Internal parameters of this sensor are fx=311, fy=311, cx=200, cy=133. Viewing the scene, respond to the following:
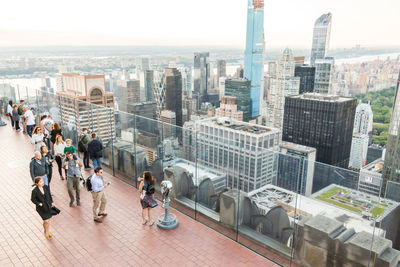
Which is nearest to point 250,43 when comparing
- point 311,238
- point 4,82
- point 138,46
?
point 138,46

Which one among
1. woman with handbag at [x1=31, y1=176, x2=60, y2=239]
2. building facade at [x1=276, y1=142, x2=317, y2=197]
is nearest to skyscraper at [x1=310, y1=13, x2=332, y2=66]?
building facade at [x1=276, y1=142, x2=317, y2=197]

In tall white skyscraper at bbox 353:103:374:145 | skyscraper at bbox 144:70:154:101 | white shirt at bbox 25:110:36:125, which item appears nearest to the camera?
white shirt at bbox 25:110:36:125

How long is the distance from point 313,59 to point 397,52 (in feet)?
145

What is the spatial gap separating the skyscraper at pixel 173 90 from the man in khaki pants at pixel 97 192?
10250cm

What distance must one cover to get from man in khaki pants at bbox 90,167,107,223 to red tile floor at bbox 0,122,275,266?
162 mm

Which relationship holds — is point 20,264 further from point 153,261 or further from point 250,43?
point 250,43

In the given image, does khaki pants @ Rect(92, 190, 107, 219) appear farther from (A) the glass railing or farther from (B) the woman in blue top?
(A) the glass railing

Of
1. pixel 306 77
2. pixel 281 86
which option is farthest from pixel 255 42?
pixel 281 86

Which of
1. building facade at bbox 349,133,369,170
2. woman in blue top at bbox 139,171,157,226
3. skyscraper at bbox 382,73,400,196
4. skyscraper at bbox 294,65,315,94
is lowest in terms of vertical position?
building facade at bbox 349,133,369,170

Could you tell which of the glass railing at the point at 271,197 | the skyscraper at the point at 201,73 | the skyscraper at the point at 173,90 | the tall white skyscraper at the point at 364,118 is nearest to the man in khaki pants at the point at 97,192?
the glass railing at the point at 271,197

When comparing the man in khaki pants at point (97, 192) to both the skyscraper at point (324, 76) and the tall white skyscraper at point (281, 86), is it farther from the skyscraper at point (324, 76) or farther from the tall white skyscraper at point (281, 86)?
the skyscraper at point (324, 76)

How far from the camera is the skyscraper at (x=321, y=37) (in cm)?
13788

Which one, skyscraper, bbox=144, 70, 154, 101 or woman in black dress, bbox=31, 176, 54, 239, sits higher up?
woman in black dress, bbox=31, 176, 54, 239

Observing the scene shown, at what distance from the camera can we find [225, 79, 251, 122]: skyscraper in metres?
128
